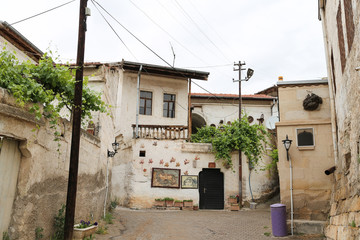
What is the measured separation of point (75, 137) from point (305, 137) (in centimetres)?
709

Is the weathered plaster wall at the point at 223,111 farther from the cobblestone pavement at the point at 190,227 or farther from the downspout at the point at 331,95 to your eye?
the downspout at the point at 331,95

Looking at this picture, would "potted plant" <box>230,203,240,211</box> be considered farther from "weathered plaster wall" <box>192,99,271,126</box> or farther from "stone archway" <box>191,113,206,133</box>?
"stone archway" <box>191,113,206,133</box>

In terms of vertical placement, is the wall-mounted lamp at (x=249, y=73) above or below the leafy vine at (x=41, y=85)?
above

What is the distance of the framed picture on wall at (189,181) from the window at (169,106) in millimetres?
4629

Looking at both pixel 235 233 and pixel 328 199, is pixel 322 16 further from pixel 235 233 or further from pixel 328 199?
pixel 235 233

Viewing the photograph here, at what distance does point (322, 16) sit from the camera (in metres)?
10.1

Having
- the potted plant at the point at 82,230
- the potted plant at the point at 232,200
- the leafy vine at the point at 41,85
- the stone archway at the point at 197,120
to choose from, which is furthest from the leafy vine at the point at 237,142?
the leafy vine at the point at 41,85

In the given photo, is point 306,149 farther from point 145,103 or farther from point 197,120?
point 197,120

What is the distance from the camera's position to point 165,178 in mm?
16312

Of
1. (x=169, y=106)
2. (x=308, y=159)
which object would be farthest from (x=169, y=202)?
(x=308, y=159)

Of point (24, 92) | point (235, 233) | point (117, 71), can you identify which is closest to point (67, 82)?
point (24, 92)

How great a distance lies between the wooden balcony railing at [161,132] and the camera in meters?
17.0

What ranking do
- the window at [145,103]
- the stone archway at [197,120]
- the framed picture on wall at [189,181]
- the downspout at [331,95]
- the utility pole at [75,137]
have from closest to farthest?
1. the utility pole at [75,137]
2. the downspout at [331,95]
3. the framed picture on wall at [189,181]
4. the window at [145,103]
5. the stone archway at [197,120]

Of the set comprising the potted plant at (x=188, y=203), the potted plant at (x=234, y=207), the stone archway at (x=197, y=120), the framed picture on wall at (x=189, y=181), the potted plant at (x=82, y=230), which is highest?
the stone archway at (x=197, y=120)
